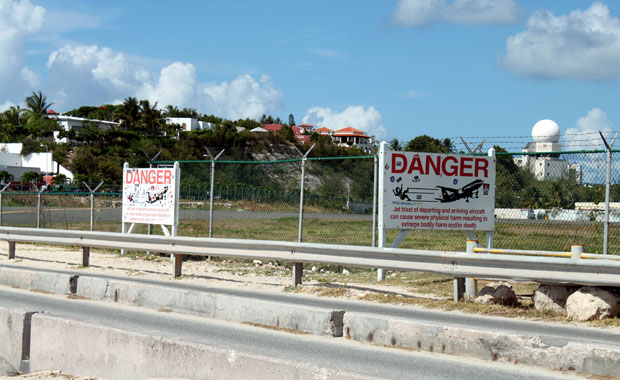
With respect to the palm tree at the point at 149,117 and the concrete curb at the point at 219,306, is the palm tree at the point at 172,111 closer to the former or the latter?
the palm tree at the point at 149,117

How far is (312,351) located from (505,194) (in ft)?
28.7

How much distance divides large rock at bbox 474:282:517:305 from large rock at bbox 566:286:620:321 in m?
1.21

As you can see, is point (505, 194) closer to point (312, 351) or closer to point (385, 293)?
point (385, 293)

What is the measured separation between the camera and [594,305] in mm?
8945

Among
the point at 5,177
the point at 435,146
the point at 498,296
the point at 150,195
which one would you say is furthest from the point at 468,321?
the point at 5,177

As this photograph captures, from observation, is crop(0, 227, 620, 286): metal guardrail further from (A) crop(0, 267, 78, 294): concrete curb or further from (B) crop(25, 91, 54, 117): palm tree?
(B) crop(25, 91, 54, 117): palm tree

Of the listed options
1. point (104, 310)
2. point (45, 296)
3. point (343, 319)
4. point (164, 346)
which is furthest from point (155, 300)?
point (164, 346)

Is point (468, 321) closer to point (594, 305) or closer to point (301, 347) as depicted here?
point (594, 305)

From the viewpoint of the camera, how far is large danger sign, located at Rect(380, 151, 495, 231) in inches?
510

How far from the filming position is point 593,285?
29.2 ft

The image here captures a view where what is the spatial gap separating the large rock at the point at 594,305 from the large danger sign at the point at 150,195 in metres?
10.3

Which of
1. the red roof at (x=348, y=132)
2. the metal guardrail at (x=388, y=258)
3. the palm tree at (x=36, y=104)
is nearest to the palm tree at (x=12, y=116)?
the palm tree at (x=36, y=104)

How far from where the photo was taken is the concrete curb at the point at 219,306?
7.99 meters

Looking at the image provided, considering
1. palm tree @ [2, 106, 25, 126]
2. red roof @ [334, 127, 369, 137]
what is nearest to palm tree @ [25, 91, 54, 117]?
palm tree @ [2, 106, 25, 126]
